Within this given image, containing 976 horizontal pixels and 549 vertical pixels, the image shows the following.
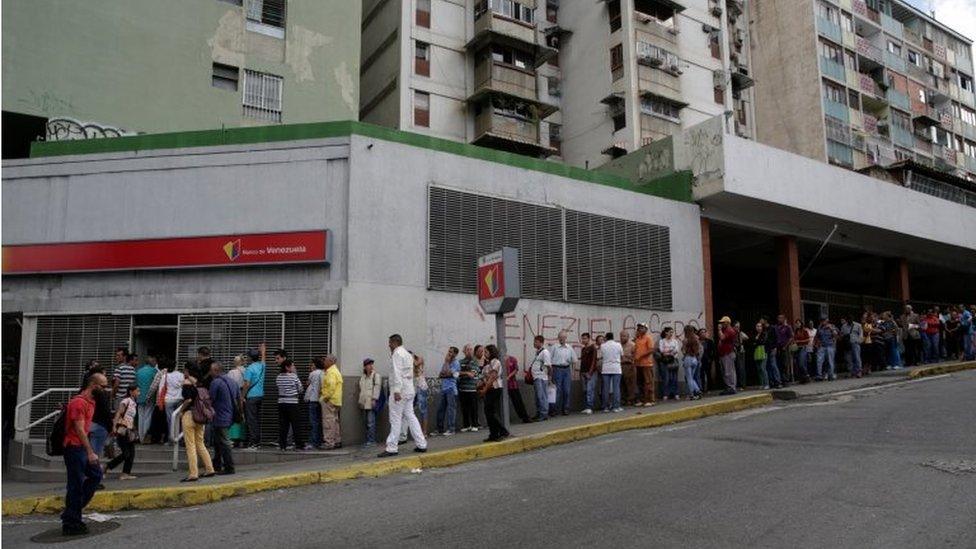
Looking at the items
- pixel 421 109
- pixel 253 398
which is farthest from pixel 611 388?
pixel 421 109

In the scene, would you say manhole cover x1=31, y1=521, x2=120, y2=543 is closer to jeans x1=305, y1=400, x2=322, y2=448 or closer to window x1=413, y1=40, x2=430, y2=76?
jeans x1=305, y1=400, x2=322, y2=448

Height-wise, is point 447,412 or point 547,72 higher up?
point 547,72

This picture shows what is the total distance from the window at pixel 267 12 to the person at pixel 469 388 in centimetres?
1677

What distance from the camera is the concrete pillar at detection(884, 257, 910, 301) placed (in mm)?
26469

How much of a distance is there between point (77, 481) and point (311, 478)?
2.82m

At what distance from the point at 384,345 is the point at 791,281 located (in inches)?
534

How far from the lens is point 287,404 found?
42.3ft

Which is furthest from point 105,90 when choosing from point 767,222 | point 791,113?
point 791,113

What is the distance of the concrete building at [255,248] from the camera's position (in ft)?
47.0

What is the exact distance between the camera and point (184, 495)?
9.12 metres

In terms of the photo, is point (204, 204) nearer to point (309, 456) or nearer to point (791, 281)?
point (309, 456)

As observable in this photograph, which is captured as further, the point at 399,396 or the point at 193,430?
the point at 399,396

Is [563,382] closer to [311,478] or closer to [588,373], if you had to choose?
[588,373]

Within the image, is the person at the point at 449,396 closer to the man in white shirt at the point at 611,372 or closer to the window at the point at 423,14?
the man in white shirt at the point at 611,372
